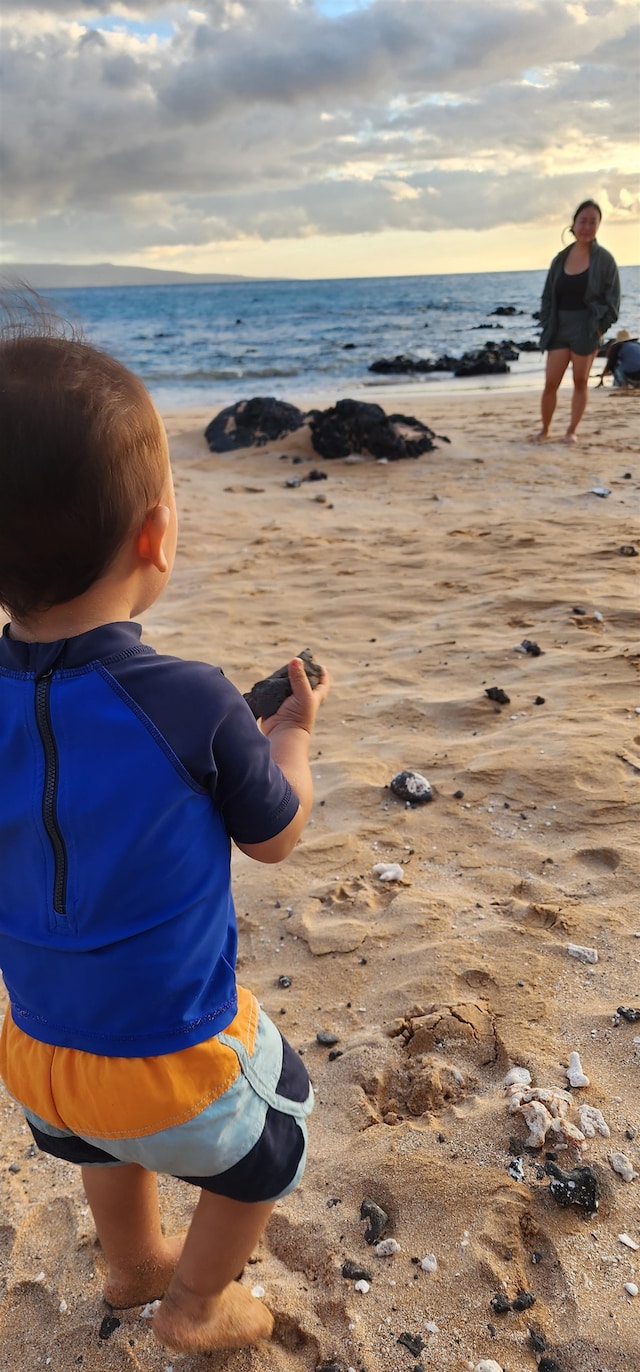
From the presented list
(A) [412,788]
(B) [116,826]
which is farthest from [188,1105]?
(A) [412,788]

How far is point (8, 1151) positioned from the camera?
202 centimetres

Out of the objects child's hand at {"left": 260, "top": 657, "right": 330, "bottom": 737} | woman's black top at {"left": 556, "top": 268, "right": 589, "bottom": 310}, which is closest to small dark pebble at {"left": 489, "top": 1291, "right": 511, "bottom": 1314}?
child's hand at {"left": 260, "top": 657, "right": 330, "bottom": 737}

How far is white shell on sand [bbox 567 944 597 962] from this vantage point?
226 cm

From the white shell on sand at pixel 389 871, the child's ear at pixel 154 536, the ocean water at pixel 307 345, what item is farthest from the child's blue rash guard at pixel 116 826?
the white shell on sand at pixel 389 871

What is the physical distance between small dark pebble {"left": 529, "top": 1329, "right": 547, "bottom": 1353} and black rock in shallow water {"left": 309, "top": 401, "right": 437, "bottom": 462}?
25.9 ft

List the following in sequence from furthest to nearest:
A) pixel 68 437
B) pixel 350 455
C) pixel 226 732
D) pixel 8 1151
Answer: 1. pixel 350 455
2. pixel 8 1151
3. pixel 226 732
4. pixel 68 437

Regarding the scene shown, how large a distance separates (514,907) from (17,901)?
1610mm

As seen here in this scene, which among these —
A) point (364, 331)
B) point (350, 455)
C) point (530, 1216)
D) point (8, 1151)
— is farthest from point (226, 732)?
point (364, 331)

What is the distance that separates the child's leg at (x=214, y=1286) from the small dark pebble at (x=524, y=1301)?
0.43 m

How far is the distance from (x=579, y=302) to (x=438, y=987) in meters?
7.29

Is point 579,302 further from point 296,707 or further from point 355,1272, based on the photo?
point 355,1272

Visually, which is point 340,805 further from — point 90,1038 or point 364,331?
point 364,331

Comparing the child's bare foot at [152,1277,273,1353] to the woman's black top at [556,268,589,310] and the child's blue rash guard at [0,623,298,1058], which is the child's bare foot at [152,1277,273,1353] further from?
the woman's black top at [556,268,589,310]

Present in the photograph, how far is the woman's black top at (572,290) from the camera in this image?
7.78 metres
